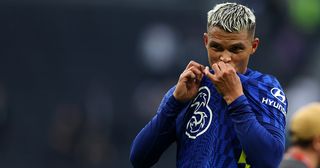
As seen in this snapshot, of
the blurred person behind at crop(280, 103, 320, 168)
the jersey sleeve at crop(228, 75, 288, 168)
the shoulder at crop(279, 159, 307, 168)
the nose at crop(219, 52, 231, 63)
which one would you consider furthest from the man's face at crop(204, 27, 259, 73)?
the blurred person behind at crop(280, 103, 320, 168)

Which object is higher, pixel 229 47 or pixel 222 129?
pixel 229 47

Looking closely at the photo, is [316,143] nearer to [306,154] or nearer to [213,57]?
[306,154]

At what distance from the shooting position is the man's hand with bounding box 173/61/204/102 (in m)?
4.95

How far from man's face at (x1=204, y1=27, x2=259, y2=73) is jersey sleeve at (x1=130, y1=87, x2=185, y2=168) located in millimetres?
325

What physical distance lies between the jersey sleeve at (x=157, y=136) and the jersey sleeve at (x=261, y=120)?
366 millimetres

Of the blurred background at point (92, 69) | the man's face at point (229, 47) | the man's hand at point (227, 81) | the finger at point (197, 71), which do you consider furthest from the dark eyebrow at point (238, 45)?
the blurred background at point (92, 69)

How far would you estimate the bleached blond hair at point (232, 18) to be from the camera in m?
4.85

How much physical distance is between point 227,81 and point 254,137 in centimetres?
30

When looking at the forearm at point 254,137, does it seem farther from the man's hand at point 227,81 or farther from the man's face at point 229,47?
the man's face at point 229,47

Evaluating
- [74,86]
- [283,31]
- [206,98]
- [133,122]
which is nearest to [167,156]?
[133,122]

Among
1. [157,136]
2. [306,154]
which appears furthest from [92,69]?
[157,136]

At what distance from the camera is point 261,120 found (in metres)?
4.80

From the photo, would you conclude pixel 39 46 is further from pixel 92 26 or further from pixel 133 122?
pixel 133 122

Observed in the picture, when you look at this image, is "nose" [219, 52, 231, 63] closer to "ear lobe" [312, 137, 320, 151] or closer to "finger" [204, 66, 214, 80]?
"finger" [204, 66, 214, 80]
